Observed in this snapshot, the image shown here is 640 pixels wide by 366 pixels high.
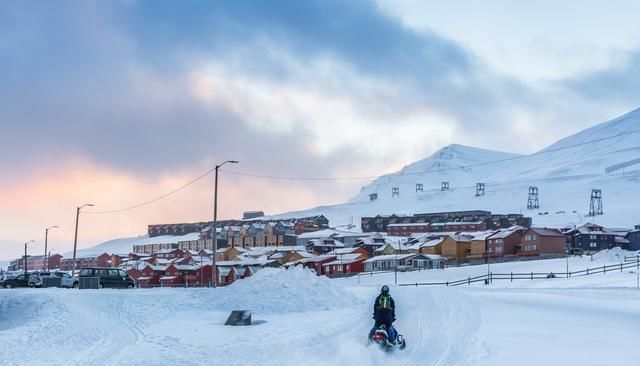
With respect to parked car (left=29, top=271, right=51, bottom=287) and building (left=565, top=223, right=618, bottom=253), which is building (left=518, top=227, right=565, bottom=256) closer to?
building (left=565, top=223, right=618, bottom=253)

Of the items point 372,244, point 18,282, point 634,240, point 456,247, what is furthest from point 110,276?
point 634,240

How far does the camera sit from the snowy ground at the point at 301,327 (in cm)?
1861

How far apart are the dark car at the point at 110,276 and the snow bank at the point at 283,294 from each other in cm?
1610

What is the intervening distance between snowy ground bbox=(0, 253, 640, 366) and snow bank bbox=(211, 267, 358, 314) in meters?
0.07

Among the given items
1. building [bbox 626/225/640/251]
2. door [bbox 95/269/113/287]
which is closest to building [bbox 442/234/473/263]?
building [bbox 626/225/640/251]

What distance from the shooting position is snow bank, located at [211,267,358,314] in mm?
33406

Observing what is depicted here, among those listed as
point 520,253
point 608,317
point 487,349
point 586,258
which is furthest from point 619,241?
point 487,349

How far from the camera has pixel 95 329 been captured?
24.6 m

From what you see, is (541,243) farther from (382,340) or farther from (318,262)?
(382,340)

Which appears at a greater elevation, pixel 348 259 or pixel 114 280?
pixel 114 280

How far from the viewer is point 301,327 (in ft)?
85.2

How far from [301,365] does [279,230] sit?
173814 millimetres

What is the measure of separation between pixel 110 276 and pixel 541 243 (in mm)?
93844

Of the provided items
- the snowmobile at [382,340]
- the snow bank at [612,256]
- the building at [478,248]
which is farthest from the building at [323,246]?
the snowmobile at [382,340]
